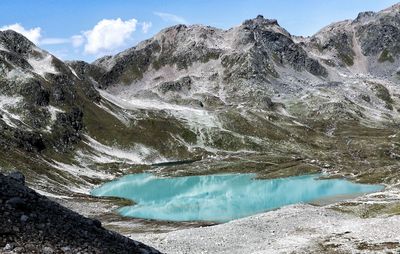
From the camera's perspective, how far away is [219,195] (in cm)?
16500

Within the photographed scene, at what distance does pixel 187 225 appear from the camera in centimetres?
9881

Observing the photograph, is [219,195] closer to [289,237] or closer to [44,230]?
[289,237]

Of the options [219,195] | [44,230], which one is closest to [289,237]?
[44,230]

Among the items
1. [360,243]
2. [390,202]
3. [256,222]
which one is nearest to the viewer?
[360,243]

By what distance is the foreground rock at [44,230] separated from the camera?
24109 mm

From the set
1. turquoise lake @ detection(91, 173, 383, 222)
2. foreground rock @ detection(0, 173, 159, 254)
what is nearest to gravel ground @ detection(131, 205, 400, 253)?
foreground rock @ detection(0, 173, 159, 254)

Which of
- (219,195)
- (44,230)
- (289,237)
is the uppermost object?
Result: (44,230)

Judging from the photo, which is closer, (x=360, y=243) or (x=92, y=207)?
(x=360, y=243)

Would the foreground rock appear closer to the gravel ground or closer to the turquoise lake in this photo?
the gravel ground

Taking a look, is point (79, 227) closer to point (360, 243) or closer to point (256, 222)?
point (360, 243)

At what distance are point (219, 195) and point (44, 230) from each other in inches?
5549

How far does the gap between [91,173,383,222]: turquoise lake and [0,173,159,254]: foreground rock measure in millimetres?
Answer: 81483

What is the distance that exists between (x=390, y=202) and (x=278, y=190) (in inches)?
3041

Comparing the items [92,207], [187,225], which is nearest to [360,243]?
[187,225]
